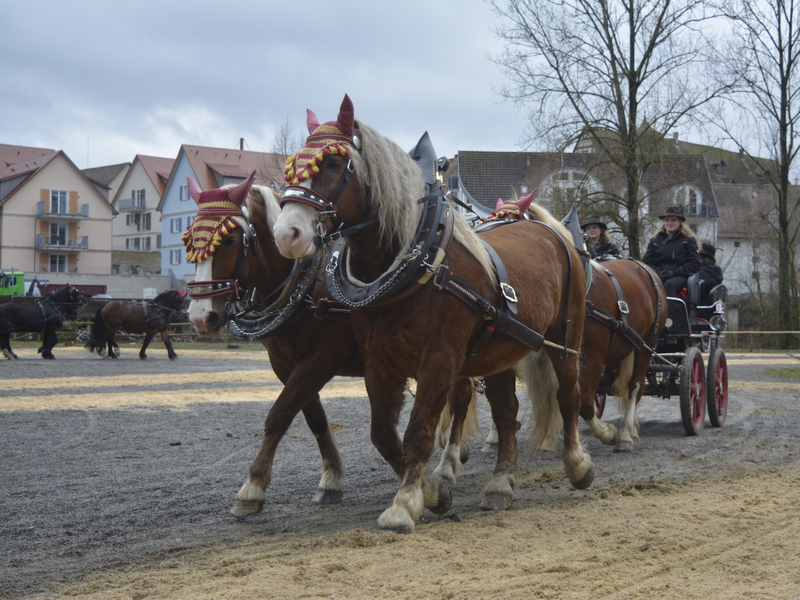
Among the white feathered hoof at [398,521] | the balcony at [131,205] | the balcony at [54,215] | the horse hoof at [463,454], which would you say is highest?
the balcony at [131,205]

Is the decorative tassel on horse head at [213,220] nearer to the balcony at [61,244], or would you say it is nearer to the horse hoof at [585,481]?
the horse hoof at [585,481]

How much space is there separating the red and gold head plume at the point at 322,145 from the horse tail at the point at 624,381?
15.1 ft

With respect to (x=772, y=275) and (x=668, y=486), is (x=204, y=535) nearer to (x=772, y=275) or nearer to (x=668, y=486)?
(x=668, y=486)

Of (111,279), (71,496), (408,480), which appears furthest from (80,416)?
(111,279)

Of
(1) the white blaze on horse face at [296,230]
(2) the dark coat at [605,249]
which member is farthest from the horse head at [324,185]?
(2) the dark coat at [605,249]

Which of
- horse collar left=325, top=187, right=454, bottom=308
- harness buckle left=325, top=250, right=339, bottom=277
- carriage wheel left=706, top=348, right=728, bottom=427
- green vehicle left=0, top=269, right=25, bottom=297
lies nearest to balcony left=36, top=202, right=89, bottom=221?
green vehicle left=0, top=269, right=25, bottom=297

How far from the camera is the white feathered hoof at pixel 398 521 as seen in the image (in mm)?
3531

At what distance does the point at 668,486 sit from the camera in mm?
4965

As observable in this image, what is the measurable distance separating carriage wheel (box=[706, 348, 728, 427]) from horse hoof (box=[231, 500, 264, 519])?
5733 mm

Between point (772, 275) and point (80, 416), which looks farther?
A: point (772, 275)

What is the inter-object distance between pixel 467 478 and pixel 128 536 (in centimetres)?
262

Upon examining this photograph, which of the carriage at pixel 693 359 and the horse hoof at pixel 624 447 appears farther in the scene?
the carriage at pixel 693 359

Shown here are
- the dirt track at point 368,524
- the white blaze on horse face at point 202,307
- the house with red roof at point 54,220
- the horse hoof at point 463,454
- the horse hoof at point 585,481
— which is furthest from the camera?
the house with red roof at point 54,220

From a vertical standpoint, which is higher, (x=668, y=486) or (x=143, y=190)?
(x=143, y=190)
